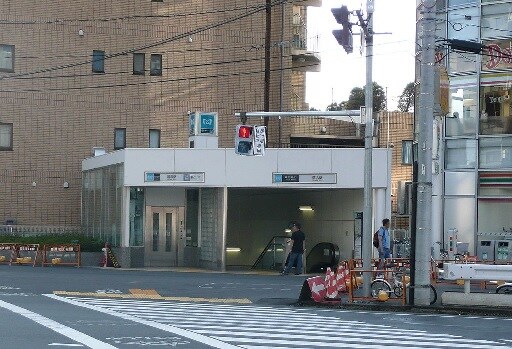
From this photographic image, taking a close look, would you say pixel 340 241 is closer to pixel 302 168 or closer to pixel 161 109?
pixel 302 168

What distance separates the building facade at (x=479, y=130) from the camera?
42750 mm

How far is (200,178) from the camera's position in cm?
4334

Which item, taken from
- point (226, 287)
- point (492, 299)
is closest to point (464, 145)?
point (226, 287)

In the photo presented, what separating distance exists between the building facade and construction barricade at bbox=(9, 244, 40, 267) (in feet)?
52.1

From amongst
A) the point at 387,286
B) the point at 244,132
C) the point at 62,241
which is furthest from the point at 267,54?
the point at 387,286

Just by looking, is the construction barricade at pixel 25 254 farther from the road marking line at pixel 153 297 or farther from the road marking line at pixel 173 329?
the road marking line at pixel 173 329

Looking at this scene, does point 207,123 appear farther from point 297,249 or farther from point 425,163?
point 425,163

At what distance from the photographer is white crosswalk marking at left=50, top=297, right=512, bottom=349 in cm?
1900

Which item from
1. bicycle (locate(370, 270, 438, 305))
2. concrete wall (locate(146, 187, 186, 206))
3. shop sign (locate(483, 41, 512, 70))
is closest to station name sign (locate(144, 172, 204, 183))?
concrete wall (locate(146, 187, 186, 206))

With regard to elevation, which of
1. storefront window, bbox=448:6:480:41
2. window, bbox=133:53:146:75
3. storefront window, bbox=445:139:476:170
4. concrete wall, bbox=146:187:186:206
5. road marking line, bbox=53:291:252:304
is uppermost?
storefront window, bbox=448:6:480:41

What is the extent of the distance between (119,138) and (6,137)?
205 inches

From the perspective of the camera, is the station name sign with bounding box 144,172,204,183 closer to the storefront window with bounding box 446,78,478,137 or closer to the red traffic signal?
the red traffic signal

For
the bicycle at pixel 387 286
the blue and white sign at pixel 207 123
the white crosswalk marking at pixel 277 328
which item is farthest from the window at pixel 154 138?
the white crosswalk marking at pixel 277 328

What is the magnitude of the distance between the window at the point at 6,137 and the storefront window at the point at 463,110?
19.4 m
